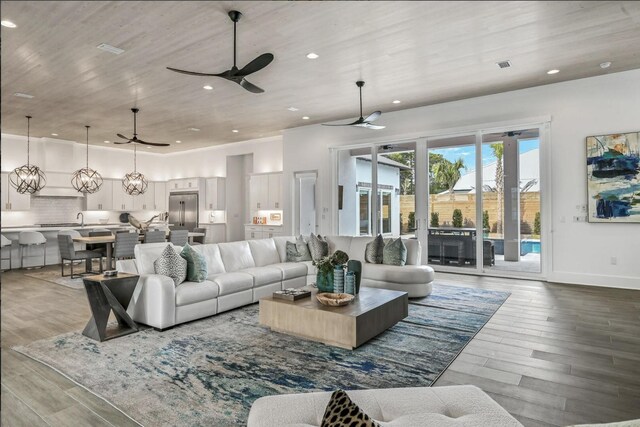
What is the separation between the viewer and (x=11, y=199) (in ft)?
30.5

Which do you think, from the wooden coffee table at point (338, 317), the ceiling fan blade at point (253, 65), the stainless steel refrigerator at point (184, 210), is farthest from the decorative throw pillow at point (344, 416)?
the stainless steel refrigerator at point (184, 210)

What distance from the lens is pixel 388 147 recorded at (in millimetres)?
8242

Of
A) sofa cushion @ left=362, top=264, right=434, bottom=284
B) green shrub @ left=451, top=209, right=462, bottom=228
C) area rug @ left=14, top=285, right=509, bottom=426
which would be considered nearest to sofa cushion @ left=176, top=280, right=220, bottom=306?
area rug @ left=14, top=285, right=509, bottom=426

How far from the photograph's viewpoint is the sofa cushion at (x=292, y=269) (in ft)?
18.3

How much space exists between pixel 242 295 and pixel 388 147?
474cm

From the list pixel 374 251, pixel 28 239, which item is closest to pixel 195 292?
pixel 374 251

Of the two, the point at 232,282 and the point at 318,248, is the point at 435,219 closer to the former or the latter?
the point at 318,248

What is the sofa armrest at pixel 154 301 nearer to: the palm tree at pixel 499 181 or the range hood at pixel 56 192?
the palm tree at pixel 499 181

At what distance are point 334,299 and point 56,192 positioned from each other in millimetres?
9219

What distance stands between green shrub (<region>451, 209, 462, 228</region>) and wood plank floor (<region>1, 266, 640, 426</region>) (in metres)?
2.13

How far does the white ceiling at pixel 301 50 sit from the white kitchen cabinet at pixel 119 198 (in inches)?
152

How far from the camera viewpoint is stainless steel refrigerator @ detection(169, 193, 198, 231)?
11711 mm

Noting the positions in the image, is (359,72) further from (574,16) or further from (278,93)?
(574,16)

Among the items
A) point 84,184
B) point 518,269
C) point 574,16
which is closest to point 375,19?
point 574,16
